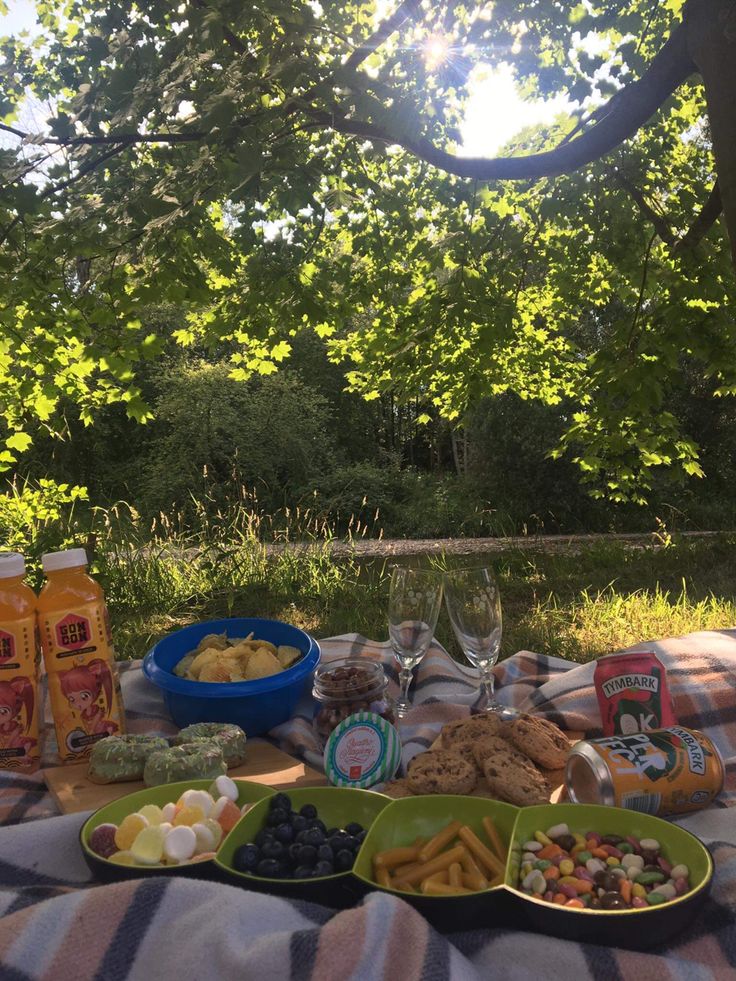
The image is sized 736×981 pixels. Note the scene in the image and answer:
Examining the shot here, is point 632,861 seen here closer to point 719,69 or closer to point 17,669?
point 17,669

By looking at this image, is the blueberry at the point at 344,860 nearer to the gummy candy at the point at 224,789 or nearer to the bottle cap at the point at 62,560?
the gummy candy at the point at 224,789

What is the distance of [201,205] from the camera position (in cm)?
Result: 379

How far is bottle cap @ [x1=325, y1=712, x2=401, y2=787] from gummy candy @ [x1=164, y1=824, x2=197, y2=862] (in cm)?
51

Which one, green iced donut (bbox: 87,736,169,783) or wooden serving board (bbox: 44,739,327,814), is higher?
green iced donut (bbox: 87,736,169,783)

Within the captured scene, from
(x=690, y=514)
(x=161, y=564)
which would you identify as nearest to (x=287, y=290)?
(x=161, y=564)

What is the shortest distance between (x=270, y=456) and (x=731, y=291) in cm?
799

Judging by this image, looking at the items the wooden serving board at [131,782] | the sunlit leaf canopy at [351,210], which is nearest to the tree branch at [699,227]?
the sunlit leaf canopy at [351,210]

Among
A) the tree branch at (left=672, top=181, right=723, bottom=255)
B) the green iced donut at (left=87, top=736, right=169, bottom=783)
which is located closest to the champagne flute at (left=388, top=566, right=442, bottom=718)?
the green iced donut at (left=87, top=736, right=169, bottom=783)

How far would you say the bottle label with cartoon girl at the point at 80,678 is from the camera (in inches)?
74.7

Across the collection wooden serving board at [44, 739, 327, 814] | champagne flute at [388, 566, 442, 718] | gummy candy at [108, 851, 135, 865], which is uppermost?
champagne flute at [388, 566, 442, 718]

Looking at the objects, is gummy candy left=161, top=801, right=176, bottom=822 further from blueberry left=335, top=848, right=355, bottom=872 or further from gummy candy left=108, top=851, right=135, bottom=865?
blueberry left=335, top=848, right=355, bottom=872

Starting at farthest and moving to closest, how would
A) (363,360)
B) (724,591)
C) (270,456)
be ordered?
1. (270,456)
2. (363,360)
3. (724,591)

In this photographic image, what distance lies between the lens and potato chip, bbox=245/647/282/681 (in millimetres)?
2141

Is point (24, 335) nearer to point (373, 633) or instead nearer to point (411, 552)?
point (373, 633)
